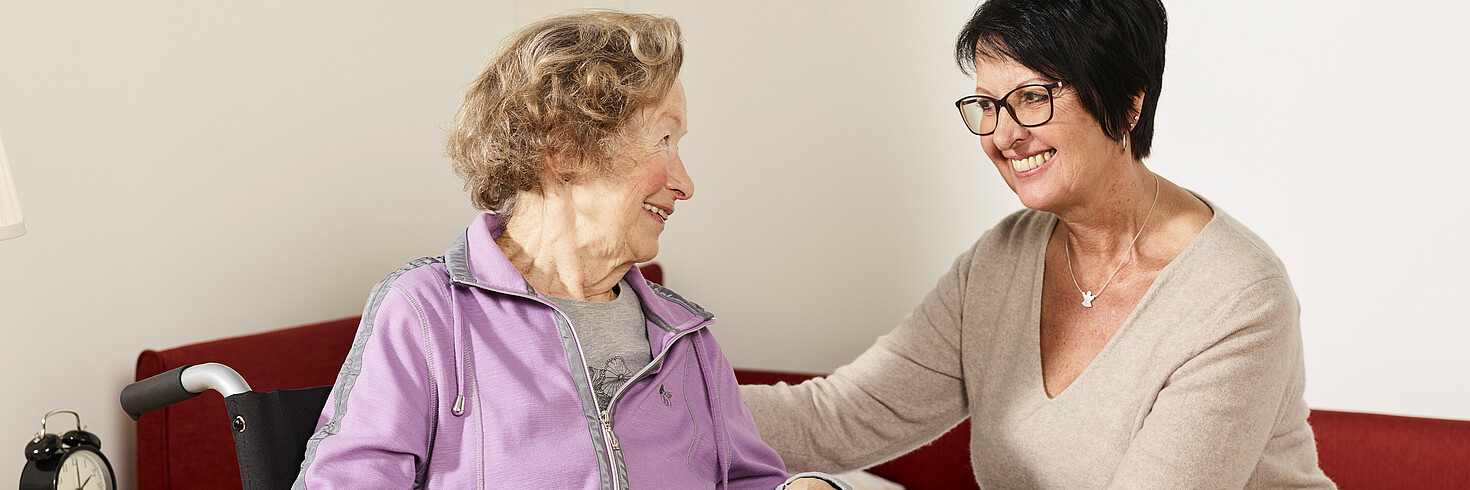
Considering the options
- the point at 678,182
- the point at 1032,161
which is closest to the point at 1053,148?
→ the point at 1032,161

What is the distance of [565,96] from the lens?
116 cm

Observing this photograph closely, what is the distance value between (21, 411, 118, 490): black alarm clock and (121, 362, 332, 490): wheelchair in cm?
29

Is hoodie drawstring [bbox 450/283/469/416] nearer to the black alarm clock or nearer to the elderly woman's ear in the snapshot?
the elderly woman's ear

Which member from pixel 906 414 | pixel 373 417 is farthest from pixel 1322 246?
pixel 373 417

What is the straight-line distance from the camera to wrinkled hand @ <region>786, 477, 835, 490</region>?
1246 millimetres

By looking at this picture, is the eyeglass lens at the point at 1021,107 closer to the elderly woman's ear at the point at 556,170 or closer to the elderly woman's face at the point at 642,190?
the elderly woman's face at the point at 642,190

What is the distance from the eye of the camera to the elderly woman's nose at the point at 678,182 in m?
1.24

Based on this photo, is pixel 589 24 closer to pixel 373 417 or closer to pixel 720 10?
pixel 373 417

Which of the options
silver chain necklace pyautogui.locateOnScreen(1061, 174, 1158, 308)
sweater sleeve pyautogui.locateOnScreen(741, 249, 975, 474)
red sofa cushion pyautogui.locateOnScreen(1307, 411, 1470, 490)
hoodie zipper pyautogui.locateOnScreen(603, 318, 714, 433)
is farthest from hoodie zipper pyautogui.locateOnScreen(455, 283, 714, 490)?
red sofa cushion pyautogui.locateOnScreen(1307, 411, 1470, 490)

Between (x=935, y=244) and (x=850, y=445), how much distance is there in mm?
1202

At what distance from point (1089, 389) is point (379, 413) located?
3.25 ft

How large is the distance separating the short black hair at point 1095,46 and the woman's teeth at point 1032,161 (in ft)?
0.27

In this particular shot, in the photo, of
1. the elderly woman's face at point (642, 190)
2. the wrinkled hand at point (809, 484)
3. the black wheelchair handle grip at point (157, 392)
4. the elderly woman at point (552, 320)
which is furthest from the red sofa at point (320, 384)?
the wrinkled hand at point (809, 484)

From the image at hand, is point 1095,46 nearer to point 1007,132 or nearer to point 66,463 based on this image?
point 1007,132
